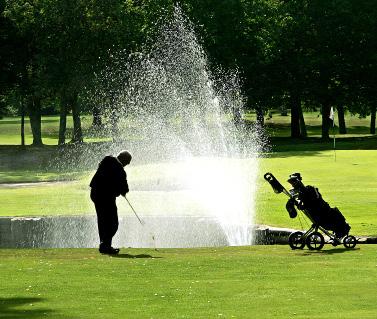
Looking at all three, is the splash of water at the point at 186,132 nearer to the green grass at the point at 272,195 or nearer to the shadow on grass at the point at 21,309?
the green grass at the point at 272,195

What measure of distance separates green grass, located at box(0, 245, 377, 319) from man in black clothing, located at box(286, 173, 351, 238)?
0.43 meters

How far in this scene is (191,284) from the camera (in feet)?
45.0

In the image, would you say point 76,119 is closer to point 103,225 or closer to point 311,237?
point 103,225

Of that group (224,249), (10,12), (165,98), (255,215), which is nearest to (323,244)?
(224,249)

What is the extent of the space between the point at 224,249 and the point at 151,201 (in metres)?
14.2

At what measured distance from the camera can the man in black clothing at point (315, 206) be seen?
1778cm

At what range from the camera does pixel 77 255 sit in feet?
57.1

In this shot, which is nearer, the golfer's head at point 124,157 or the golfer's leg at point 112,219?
the golfer's head at point 124,157

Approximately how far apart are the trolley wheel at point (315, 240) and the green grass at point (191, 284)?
186mm

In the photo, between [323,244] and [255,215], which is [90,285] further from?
[255,215]

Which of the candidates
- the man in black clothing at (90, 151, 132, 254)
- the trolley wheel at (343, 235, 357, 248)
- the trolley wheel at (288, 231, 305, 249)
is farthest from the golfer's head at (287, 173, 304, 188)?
the man in black clothing at (90, 151, 132, 254)

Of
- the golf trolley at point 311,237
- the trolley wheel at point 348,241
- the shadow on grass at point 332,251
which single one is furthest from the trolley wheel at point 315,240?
the trolley wheel at point 348,241

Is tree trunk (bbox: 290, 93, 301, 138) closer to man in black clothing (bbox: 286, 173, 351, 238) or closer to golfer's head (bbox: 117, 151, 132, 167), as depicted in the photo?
man in black clothing (bbox: 286, 173, 351, 238)

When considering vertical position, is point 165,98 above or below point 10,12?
below
